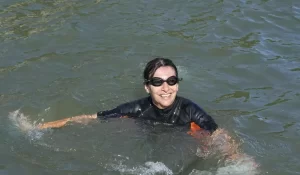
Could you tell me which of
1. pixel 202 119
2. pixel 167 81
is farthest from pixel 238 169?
pixel 167 81

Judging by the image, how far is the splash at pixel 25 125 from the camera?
6.15 meters

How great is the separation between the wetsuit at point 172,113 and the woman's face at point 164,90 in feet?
0.94

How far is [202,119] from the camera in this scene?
19.6 ft

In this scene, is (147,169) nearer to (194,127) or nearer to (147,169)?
(147,169)

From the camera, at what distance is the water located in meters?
5.77

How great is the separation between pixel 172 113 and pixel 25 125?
212cm

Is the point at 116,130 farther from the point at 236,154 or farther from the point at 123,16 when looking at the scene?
the point at 123,16

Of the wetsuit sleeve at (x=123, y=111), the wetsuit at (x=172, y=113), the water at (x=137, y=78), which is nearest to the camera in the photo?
the water at (x=137, y=78)

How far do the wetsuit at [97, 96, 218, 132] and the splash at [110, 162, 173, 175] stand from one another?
0.75 metres

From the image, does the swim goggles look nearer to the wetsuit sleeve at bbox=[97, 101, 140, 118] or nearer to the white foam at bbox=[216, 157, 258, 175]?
the wetsuit sleeve at bbox=[97, 101, 140, 118]

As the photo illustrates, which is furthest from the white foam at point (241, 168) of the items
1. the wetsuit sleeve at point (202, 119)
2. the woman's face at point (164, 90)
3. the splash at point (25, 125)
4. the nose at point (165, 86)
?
the splash at point (25, 125)

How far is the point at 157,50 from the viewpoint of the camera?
9094 millimetres

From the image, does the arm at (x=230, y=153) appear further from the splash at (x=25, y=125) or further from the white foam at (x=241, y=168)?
the splash at (x=25, y=125)

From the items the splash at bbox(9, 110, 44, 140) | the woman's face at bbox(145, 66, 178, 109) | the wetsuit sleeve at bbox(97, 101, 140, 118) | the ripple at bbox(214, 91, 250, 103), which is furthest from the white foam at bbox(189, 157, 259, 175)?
the splash at bbox(9, 110, 44, 140)
